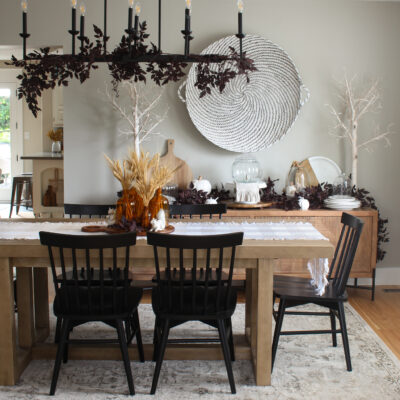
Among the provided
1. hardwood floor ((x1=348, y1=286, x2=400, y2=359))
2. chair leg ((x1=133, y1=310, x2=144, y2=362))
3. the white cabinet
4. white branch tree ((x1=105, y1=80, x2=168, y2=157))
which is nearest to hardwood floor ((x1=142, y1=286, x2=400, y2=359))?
hardwood floor ((x1=348, y1=286, x2=400, y2=359))

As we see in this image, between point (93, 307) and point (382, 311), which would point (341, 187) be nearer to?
point (382, 311)

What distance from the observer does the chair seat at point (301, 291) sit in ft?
9.62

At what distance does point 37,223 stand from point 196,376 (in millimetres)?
1363

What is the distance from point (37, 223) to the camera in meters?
3.36

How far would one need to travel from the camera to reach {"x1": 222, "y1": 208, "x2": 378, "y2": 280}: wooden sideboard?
421cm

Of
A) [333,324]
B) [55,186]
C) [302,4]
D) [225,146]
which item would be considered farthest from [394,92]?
[55,186]

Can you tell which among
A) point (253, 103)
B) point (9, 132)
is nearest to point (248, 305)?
point (253, 103)

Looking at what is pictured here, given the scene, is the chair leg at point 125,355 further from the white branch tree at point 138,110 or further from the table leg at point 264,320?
the white branch tree at point 138,110

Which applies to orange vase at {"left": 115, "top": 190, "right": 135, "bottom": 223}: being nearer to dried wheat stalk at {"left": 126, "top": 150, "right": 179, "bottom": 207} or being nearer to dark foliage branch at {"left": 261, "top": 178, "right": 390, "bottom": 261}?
dried wheat stalk at {"left": 126, "top": 150, "right": 179, "bottom": 207}

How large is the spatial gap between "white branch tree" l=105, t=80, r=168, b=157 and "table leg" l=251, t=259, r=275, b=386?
1966 mm

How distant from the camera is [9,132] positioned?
A: 9891 mm

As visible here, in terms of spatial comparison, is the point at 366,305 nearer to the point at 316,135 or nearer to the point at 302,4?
the point at 316,135

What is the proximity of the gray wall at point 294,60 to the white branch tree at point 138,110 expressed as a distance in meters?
0.08

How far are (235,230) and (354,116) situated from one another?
6.22ft
